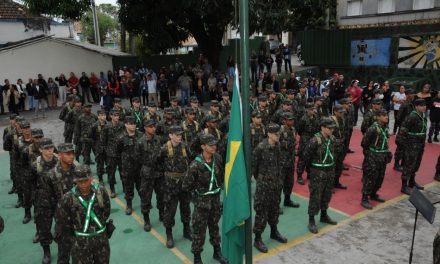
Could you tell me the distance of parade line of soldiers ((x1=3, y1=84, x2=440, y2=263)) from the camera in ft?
17.5

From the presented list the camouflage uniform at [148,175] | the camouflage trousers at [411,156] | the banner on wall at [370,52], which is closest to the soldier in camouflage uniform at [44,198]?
the camouflage uniform at [148,175]

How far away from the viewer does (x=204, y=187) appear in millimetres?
6379

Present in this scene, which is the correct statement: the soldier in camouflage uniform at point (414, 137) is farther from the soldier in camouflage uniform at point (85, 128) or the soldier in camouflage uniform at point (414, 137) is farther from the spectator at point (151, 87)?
the spectator at point (151, 87)

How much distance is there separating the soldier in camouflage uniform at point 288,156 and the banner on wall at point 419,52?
46.5 ft

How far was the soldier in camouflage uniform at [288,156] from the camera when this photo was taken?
27.5 ft

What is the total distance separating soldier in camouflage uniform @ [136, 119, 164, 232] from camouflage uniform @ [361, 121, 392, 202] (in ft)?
14.6

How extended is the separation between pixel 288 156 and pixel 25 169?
216 inches

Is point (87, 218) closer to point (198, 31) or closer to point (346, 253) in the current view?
point (346, 253)

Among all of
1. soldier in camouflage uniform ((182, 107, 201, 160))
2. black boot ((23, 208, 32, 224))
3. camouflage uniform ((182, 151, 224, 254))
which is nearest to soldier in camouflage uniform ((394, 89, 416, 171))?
soldier in camouflage uniform ((182, 107, 201, 160))

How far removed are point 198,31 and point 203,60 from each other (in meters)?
1.80

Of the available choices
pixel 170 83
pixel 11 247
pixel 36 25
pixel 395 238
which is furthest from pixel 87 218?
pixel 36 25

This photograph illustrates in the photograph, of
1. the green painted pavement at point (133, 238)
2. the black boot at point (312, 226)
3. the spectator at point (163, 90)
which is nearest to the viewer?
the green painted pavement at point (133, 238)

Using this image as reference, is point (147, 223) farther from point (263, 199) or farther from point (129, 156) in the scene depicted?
point (263, 199)

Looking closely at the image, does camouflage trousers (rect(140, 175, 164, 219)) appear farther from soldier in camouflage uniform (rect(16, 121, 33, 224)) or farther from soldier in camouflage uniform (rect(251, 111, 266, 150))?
soldier in camouflage uniform (rect(251, 111, 266, 150))
